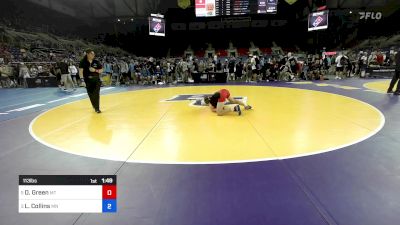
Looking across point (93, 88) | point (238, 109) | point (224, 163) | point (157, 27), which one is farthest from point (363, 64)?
point (224, 163)

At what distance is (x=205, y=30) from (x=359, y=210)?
40597 millimetres

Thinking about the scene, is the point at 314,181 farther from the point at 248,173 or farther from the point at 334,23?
the point at 334,23

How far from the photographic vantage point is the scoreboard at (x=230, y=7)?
1925 centimetres

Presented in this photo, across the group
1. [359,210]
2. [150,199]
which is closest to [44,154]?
[150,199]

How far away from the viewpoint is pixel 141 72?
57.6 ft

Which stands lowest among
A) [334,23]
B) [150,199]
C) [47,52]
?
[150,199]
